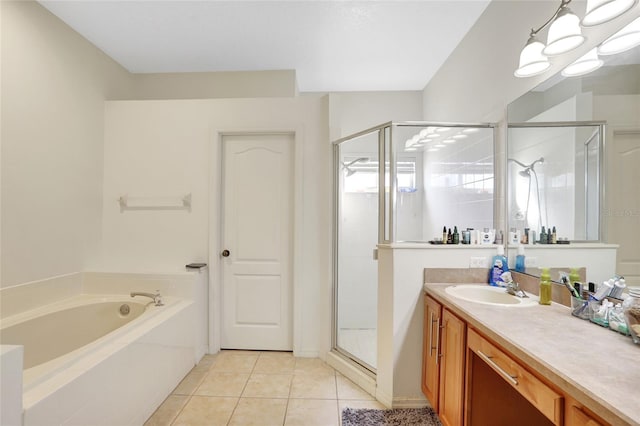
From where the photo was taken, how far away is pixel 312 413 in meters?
1.85

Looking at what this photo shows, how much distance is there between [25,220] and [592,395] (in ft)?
10.1

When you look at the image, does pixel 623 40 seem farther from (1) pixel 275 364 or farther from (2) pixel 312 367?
(1) pixel 275 364

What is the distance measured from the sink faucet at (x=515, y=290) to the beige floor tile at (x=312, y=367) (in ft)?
4.82

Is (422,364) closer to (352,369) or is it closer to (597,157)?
(352,369)

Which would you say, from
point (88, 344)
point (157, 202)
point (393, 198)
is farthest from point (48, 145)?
point (393, 198)

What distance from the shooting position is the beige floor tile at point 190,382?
2084 mm

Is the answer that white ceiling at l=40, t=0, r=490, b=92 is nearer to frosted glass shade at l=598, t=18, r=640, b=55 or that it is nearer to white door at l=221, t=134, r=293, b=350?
white door at l=221, t=134, r=293, b=350

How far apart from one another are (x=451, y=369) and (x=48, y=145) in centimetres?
317

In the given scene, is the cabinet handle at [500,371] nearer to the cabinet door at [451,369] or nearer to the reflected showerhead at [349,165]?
the cabinet door at [451,369]

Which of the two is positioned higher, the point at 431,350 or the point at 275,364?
the point at 431,350

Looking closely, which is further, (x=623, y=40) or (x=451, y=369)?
(x=451, y=369)

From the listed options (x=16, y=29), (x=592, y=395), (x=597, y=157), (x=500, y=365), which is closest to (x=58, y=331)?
(x=16, y=29)

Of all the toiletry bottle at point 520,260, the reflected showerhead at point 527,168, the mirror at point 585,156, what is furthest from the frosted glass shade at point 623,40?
the toiletry bottle at point 520,260

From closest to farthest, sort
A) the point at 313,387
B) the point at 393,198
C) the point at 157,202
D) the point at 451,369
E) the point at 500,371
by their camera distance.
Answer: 1. the point at 500,371
2. the point at 451,369
3. the point at 393,198
4. the point at 313,387
5. the point at 157,202
